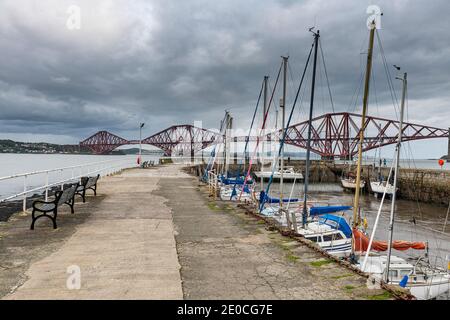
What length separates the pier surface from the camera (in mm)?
4828

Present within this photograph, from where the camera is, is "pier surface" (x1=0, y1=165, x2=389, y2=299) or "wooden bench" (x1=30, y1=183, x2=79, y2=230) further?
"wooden bench" (x1=30, y1=183, x2=79, y2=230)

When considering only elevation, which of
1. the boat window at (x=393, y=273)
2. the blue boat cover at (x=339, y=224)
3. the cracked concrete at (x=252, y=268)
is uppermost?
the cracked concrete at (x=252, y=268)

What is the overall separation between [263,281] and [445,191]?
41338mm

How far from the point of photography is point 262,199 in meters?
14.4

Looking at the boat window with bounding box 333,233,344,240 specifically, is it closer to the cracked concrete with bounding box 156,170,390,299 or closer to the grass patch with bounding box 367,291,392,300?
the cracked concrete with bounding box 156,170,390,299

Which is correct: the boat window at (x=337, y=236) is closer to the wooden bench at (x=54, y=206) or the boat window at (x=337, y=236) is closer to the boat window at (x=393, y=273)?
the boat window at (x=393, y=273)

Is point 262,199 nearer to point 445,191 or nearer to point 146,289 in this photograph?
point 146,289

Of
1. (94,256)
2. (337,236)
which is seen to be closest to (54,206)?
(94,256)

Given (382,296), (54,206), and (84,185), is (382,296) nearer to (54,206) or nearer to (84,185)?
(54,206)

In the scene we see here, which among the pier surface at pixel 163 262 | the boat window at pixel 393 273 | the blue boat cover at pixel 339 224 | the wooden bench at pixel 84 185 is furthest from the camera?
the blue boat cover at pixel 339 224

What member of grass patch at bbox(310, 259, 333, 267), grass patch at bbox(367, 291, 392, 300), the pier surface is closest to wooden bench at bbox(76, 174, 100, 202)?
the pier surface

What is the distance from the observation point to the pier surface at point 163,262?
483 centimetres

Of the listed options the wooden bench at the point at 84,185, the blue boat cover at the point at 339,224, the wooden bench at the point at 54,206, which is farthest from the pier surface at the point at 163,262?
the blue boat cover at the point at 339,224
